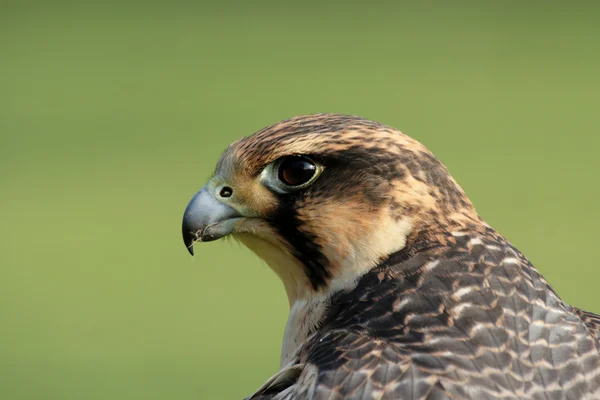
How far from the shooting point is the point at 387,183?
309 cm

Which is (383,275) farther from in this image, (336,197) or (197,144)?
(197,144)

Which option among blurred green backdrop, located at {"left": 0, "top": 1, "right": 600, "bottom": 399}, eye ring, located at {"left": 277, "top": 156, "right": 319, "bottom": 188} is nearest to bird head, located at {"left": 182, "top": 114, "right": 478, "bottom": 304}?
eye ring, located at {"left": 277, "top": 156, "right": 319, "bottom": 188}

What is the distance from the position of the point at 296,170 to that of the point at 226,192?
0.25 meters

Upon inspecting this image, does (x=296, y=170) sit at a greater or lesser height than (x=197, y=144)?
lesser

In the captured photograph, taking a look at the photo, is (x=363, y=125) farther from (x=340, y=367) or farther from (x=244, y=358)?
(x=244, y=358)

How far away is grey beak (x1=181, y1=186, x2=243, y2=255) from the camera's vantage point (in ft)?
10.6

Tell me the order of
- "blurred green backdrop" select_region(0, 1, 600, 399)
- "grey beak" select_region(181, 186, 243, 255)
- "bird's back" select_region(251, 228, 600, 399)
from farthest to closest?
"blurred green backdrop" select_region(0, 1, 600, 399)
"grey beak" select_region(181, 186, 243, 255)
"bird's back" select_region(251, 228, 600, 399)

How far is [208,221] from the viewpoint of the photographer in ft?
10.6

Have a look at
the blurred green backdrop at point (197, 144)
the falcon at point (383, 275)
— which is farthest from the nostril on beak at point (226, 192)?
the blurred green backdrop at point (197, 144)

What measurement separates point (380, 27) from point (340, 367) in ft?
34.9

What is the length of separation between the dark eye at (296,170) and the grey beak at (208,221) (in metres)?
0.19

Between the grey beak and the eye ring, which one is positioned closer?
the eye ring

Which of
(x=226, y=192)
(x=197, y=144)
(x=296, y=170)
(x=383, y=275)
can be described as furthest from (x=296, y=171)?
(x=197, y=144)

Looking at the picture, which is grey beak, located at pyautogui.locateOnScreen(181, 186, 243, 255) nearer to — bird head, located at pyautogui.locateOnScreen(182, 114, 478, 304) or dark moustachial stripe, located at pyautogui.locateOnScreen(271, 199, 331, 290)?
bird head, located at pyautogui.locateOnScreen(182, 114, 478, 304)
